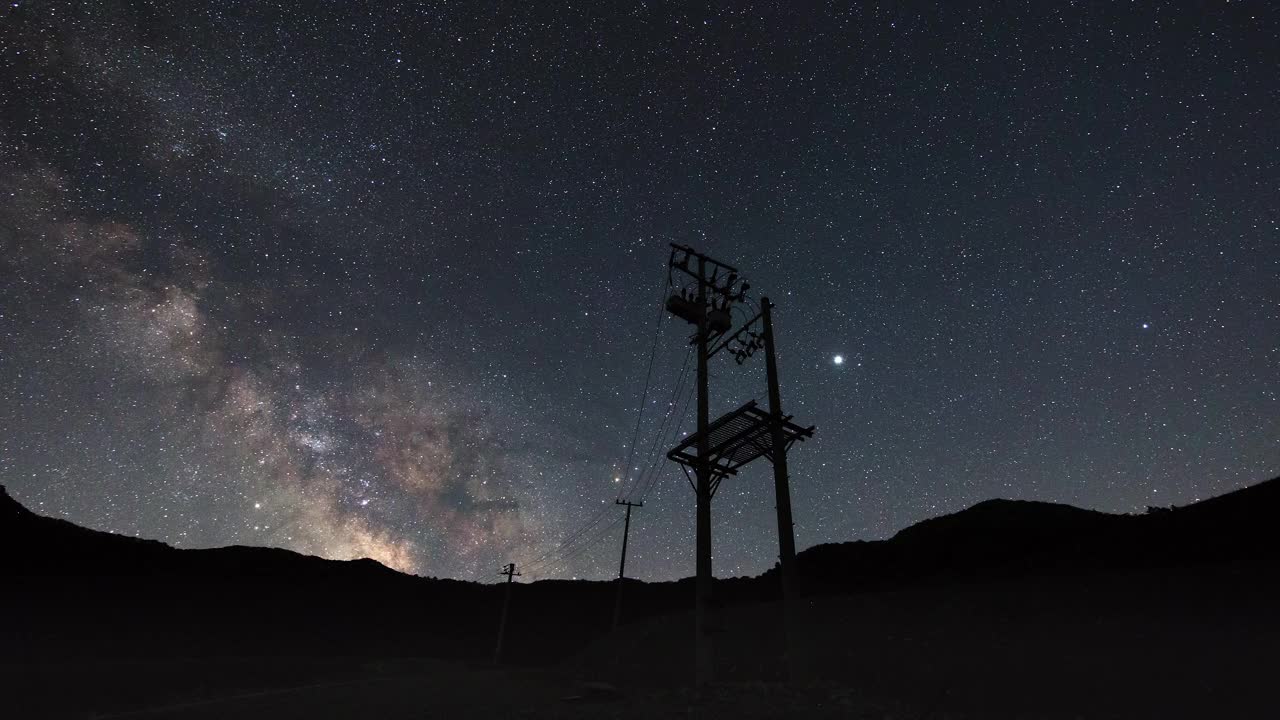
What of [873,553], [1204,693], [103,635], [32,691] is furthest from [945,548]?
[103,635]

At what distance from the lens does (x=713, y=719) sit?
10.9 meters

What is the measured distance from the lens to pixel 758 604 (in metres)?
36.9

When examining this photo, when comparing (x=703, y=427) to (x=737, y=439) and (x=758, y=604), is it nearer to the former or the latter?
(x=737, y=439)

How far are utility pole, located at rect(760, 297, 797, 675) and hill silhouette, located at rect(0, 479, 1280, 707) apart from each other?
51 cm

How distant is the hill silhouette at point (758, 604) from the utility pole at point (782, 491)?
51cm

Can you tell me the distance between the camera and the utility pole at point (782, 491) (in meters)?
13.5

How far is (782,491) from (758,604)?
25.0m

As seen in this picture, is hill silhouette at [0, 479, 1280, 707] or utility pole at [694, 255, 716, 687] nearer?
utility pole at [694, 255, 716, 687]

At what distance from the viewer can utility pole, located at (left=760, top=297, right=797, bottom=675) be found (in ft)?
44.2

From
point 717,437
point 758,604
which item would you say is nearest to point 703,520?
point 717,437

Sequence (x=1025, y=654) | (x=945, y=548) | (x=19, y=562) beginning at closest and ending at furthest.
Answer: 1. (x=1025, y=654)
2. (x=945, y=548)
3. (x=19, y=562)

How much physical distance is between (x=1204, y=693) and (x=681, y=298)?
15.6m

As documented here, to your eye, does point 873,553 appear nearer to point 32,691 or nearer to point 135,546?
point 32,691

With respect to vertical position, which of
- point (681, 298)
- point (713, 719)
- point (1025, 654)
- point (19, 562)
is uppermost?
point (681, 298)
